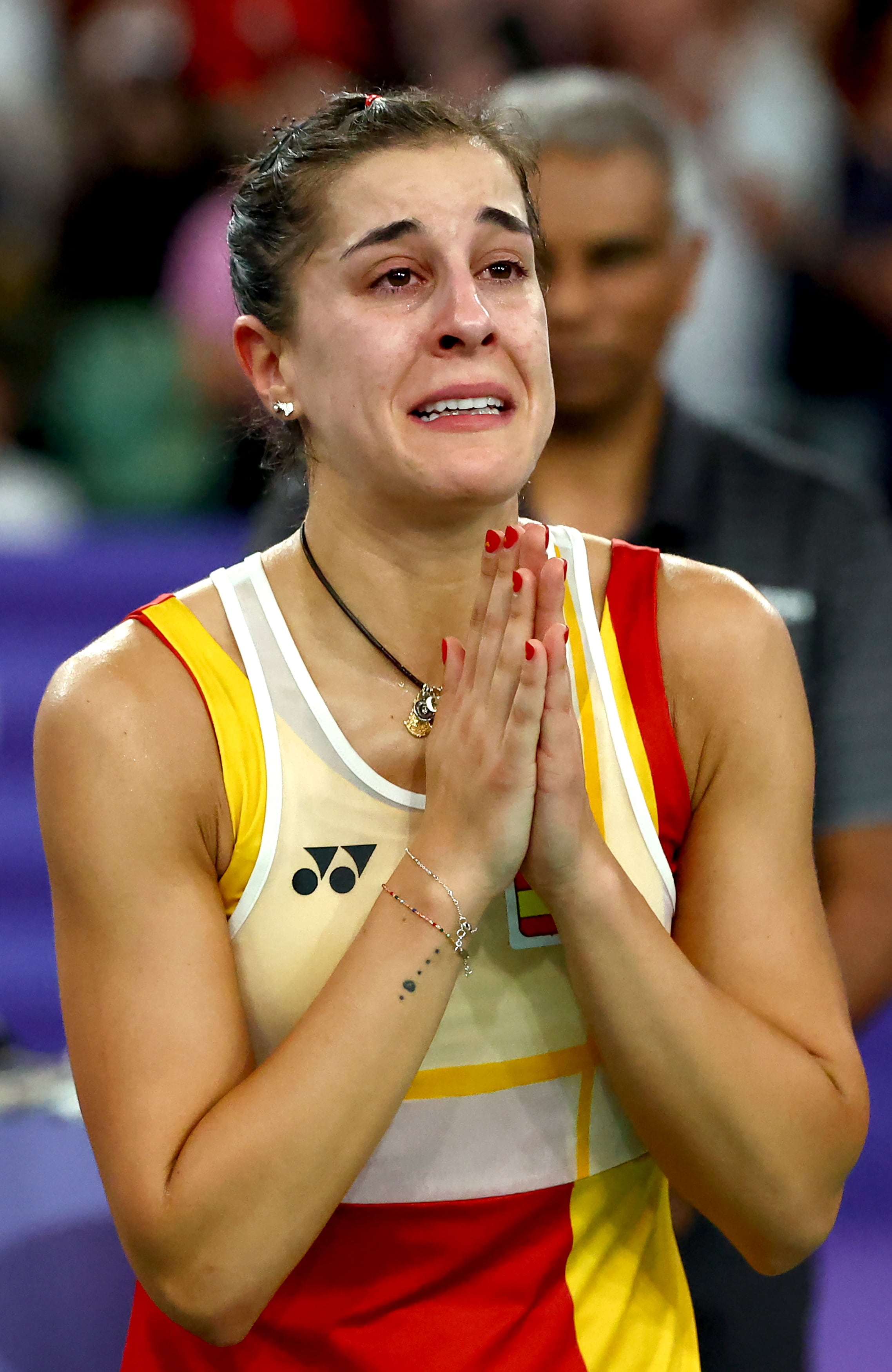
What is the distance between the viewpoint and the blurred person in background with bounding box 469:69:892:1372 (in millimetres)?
1765

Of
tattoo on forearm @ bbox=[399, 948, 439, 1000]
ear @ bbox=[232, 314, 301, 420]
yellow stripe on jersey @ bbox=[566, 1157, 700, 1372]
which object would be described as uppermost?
ear @ bbox=[232, 314, 301, 420]

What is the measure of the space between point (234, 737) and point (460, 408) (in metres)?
0.31

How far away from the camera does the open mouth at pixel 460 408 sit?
1252 millimetres

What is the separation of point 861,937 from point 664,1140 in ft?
2.01

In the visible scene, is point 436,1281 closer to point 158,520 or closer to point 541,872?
point 541,872

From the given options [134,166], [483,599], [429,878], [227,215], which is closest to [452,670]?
[483,599]

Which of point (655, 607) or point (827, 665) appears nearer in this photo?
point (655, 607)

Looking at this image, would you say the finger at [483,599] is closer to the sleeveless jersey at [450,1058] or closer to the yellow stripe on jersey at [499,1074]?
the sleeveless jersey at [450,1058]

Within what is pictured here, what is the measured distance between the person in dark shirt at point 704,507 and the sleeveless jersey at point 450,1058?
46 cm

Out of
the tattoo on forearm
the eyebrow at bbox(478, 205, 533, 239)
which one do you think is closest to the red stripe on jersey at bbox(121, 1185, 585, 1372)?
the tattoo on forearm

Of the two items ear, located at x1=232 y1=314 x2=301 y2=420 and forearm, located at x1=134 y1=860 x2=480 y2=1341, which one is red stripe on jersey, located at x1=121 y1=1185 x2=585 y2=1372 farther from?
ear, located at x1=232 y1=314 x2=301 y2=420

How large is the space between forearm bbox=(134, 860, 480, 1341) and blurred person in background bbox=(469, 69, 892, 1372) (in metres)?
0.70

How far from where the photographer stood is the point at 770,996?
1.25 meters

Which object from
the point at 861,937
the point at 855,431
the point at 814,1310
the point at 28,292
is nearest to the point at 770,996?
the point at 861,937
